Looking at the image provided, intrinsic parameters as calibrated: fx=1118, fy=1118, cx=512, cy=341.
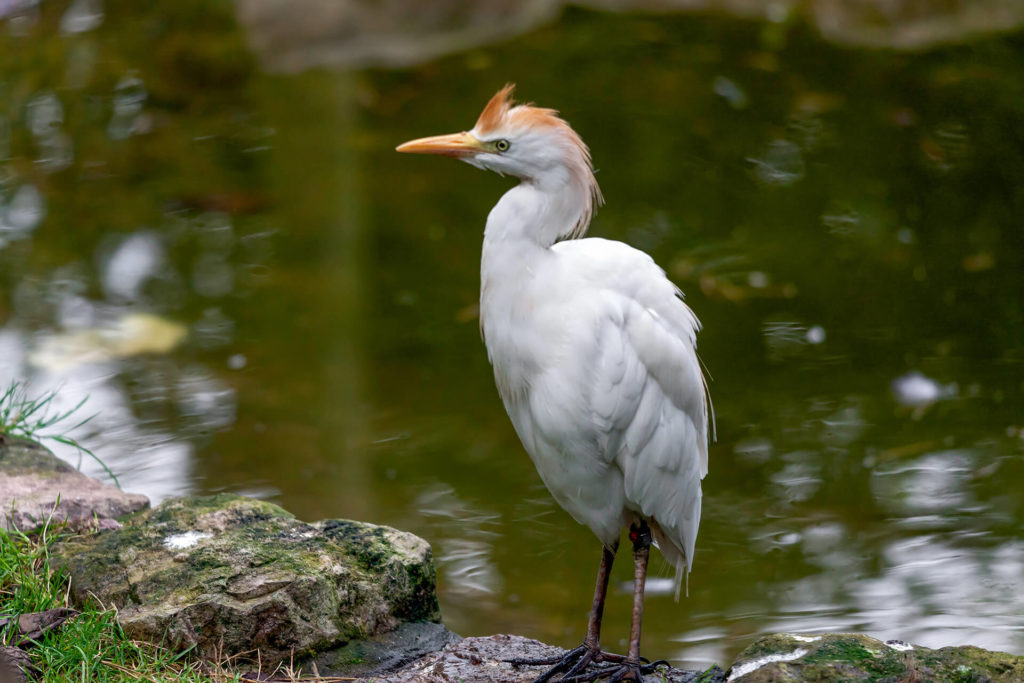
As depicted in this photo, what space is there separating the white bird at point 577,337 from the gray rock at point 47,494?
1314 millimetres

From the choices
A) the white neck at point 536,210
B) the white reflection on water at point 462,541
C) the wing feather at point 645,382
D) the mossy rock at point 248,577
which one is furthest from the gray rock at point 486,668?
the white neck at point 536,210

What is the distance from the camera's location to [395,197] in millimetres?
7113

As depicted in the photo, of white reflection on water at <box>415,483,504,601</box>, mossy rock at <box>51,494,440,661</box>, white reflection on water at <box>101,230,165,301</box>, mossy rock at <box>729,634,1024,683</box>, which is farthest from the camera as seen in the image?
white reflection on water at <box>101,230,165,301</box>

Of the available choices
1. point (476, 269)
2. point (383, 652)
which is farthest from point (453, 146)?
point (476, 269)

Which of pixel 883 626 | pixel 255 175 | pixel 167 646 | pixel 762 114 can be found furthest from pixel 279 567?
pixel 762 114

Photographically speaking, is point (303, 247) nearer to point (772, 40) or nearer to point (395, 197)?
point (395, 197)

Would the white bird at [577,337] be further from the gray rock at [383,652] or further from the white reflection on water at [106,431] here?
the white reflection on water at [106,431]

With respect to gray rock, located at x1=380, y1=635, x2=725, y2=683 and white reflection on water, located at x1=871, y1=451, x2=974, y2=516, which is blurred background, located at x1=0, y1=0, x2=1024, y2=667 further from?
gray rock, located at x1=380, y1=635, x2=725, y2=683

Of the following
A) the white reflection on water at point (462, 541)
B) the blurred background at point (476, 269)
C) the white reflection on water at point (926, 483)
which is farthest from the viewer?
the white reflection on water at point (926, 483)

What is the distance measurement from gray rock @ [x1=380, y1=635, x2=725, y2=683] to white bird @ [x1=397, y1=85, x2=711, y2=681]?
0.24 feet

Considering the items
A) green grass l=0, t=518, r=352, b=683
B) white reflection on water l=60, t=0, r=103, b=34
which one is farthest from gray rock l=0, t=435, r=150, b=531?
white reflection on water l=60, t=0, r=103, b=34

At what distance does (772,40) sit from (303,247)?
4062 mm

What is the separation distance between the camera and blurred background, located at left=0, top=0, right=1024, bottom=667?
4402 millimetres

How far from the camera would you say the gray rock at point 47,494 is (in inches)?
130
